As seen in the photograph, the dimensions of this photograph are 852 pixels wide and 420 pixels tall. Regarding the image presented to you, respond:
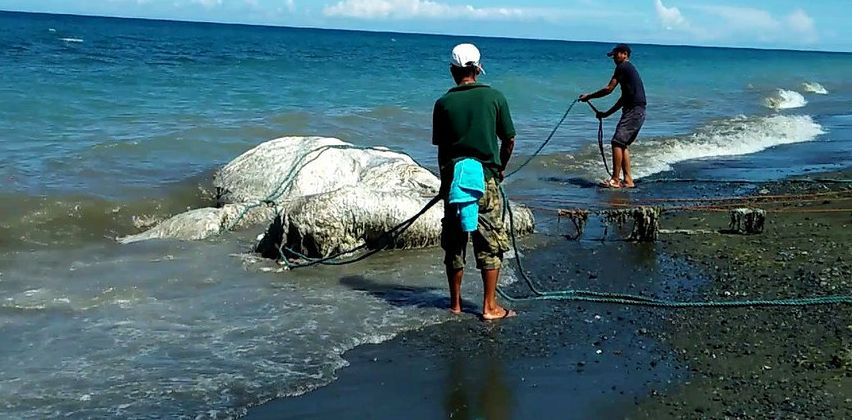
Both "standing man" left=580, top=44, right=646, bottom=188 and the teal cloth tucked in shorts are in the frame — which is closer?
the teal cloth tucked in shorts

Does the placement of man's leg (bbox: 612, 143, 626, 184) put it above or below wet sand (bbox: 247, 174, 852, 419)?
above

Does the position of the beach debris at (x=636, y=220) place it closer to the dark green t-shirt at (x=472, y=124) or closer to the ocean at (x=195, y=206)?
the ocean at (x=195, y=206)

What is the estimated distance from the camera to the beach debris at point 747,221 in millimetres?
8914

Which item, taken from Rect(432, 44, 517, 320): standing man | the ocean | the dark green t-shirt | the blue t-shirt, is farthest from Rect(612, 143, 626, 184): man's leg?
the dark green t-shirt

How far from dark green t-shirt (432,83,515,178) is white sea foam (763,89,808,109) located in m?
26.4

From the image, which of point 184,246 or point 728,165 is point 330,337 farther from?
point 728,165

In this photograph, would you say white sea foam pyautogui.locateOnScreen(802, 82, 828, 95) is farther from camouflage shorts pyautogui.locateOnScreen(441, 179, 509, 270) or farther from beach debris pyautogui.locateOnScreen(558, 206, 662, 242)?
camouflage shorts pyautogui.locateOnScreen(441, 179, 509, 270)

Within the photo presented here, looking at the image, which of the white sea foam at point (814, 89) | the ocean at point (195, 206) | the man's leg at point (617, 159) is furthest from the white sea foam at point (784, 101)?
the man's leg at point (617, 159)

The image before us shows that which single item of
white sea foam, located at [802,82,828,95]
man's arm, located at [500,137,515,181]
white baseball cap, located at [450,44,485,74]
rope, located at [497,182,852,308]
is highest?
white baseball cap, located at [450,44,485,74]

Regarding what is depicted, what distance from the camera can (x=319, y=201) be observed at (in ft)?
26.7

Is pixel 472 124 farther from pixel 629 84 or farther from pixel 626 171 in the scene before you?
pixel 626 171

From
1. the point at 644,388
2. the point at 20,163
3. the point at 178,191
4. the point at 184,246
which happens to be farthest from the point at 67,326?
the point at 20,163

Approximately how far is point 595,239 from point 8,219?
6.28 meters

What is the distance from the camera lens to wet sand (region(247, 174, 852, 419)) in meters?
4.90
